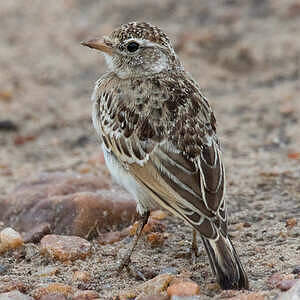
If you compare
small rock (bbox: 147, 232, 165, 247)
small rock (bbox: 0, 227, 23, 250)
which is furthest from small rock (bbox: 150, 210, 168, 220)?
small rock (bbox: 0, 227, 23, 250)

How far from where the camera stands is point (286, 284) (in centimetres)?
438

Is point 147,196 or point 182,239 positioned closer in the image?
point 147,196

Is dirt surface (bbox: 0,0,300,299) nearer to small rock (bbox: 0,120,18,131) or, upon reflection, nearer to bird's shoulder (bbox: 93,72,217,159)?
small rock (bbox: 0,120,18,131)

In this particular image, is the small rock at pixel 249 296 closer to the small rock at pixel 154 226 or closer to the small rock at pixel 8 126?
the small rock at pixel 154 226

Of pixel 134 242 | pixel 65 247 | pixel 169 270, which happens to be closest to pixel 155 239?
pixel 134 242

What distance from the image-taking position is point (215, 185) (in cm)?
480

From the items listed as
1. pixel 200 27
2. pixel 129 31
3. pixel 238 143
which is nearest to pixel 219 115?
pixel 238 143

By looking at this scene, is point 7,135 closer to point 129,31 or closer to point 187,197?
point 129,31

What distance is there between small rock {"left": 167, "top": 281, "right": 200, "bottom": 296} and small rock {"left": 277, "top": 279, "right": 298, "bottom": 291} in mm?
514

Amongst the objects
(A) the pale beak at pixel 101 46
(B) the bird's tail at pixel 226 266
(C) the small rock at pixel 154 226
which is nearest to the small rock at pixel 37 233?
(C) the small rock at pixel 154 226

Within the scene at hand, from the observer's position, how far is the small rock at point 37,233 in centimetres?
566

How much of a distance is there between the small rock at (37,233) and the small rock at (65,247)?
9.0 inches

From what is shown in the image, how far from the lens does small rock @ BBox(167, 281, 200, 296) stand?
14.5ft

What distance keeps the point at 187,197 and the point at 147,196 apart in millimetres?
471
